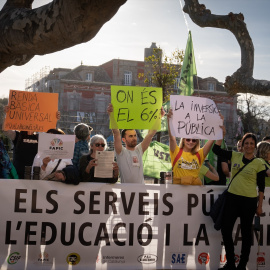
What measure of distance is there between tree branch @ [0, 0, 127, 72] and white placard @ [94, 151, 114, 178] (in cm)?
129

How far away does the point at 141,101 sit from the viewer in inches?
233

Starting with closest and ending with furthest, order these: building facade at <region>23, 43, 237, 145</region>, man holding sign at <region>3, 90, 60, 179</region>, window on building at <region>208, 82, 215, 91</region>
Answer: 1. man holding sign at <region>3, 90, 60, 179</region>
2. building facade at <region>23, 43, 237, 145</region>
3. window on building at <region>208, 82, 215, 91</region>

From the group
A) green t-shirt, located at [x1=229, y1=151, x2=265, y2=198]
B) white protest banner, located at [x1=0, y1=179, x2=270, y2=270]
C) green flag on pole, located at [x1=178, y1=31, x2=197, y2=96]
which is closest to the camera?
white protest banner, located at [x1=0, y1=179, x2=270, y2=270]

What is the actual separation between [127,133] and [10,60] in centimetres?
168

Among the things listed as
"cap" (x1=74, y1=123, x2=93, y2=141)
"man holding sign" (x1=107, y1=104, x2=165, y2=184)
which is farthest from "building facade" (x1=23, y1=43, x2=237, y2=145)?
"man holding sign" (x1=107, y1=104, x2=165, y2=184)

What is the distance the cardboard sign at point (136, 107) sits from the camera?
228 inches

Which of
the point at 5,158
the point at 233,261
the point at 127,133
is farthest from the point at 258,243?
the point at 5,158

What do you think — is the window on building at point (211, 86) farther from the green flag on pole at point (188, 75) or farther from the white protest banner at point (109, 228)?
the white protest banner at point (109, 228)

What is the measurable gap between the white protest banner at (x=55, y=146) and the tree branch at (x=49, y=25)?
96 centimetres

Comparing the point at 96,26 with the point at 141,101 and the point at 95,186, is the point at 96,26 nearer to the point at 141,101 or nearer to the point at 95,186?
the point at 141,101

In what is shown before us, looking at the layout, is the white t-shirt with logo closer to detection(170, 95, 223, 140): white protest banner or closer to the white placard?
the white placard

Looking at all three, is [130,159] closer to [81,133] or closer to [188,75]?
[81,133]

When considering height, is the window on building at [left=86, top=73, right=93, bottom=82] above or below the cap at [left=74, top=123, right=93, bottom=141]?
above

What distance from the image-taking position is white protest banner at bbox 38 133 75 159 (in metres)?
5.35
